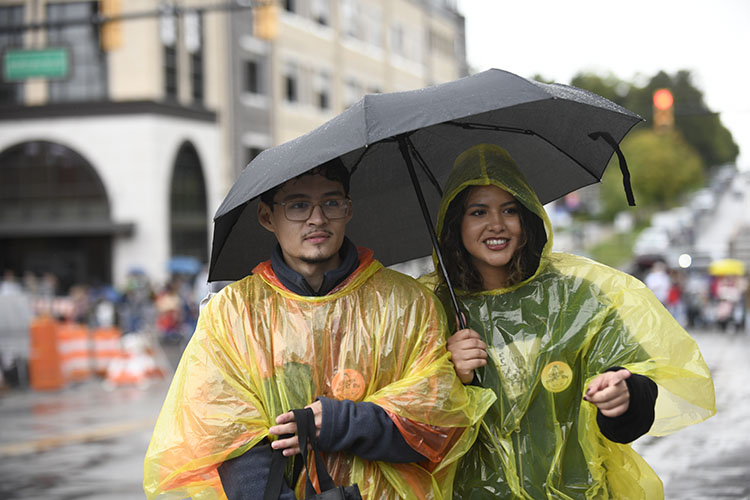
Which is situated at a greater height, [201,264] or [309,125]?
[309,125]

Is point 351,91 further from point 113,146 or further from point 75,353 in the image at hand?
point 75,353

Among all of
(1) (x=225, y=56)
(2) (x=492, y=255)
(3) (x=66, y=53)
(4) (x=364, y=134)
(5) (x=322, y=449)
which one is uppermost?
(1) (x=225, y=56)

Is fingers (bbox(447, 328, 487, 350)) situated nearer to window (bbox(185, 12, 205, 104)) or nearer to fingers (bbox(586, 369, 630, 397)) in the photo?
fingers (bbox(586, 369, 630, 397))

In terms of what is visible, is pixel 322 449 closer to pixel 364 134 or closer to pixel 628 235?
pixel 364 134

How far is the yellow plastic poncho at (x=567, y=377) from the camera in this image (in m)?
3.12

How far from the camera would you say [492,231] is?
3.33m

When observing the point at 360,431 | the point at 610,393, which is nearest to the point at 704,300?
the point at 610,393

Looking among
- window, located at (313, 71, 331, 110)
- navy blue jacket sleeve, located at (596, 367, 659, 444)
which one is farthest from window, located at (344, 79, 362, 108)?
navy blue jacket sleeve, located at (596, 367, 659, 444)

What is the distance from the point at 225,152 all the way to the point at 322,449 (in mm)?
28047

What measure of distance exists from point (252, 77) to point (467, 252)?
29.5 m

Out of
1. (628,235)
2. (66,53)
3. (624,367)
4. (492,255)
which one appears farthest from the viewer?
(628,235)

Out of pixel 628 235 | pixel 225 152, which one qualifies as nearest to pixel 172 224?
pixel 225 152

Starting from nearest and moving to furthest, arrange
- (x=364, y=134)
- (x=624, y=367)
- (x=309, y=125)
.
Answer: (x=364, y=134)
(x=624, y=367)
(x=309, y=125)

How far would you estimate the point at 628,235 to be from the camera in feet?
190
